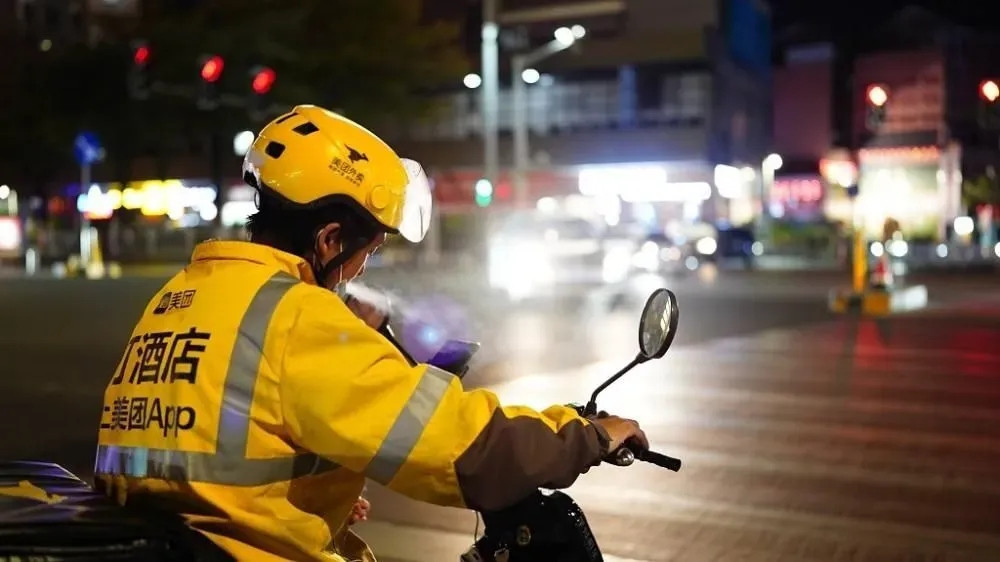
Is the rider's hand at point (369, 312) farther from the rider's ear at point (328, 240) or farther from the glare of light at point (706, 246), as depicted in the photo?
the glare of light at point (706, 246)

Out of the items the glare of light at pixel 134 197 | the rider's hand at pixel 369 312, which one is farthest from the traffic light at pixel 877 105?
the glare of light at pixel 134 197

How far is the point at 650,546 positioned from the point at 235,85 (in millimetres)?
27759

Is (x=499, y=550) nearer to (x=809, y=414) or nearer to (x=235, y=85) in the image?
(x=809, y=414)

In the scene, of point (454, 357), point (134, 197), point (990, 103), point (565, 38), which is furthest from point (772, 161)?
point (454, 357)

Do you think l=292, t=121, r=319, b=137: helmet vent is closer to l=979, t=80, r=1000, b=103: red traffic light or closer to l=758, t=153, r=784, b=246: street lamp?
l=979, t=80, r=1000, b=103: red traffic light

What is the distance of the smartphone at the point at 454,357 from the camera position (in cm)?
282

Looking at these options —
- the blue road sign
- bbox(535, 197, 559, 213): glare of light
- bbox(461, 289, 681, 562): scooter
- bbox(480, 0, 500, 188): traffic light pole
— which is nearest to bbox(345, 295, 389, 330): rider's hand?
bbox(461, 289, 681, 562): scooter

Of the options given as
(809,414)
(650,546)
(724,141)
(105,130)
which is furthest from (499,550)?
(724,141)

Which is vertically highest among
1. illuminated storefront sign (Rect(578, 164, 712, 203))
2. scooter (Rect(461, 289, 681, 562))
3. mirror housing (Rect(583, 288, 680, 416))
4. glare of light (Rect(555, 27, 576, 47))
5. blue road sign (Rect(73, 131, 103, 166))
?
glare of light (Rect(555, 27, 576, 47))

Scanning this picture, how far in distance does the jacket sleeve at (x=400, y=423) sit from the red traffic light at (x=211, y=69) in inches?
679

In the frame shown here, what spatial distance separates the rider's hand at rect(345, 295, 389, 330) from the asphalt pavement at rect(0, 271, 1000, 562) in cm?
226

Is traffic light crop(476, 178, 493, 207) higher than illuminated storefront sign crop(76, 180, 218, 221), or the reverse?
illuminated storefront sign crop(76, 180, 218, 221)

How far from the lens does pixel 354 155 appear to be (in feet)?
7.85

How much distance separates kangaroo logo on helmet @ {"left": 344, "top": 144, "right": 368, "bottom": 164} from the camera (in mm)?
2381
